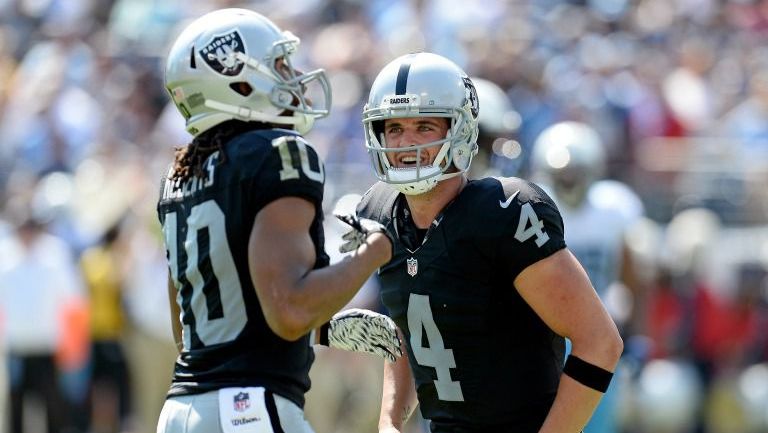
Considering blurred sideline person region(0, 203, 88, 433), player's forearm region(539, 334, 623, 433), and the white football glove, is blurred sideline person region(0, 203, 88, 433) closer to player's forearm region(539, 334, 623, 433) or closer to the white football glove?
the white football glove

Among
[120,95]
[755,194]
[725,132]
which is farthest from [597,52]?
[120,95]

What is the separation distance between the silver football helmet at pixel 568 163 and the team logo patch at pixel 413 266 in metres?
3.28

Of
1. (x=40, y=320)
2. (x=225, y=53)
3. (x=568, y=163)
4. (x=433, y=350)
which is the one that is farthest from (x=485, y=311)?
(x=40, y=320)

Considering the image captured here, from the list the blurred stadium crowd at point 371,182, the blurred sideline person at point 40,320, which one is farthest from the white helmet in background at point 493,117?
the blurred sideline person at point 40,320

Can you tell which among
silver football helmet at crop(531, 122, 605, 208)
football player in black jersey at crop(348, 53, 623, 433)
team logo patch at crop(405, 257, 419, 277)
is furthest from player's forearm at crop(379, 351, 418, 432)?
silver football helmet at crop(531, 122, 605, 208)

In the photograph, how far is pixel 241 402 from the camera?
3.71 metres

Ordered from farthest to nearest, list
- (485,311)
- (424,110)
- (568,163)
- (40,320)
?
(40,320) → (568,163) → (424,110) → (485,311)

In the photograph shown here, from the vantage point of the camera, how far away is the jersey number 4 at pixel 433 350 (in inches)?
160

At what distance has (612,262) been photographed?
7.60 m

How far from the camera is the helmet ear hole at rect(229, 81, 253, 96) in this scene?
154 inches

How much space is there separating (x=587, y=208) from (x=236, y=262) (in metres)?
4.00

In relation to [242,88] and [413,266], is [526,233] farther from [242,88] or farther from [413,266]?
[242,88]

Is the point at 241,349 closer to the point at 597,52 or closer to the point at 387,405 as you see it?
the point at 387,405

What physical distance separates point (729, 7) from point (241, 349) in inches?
385
